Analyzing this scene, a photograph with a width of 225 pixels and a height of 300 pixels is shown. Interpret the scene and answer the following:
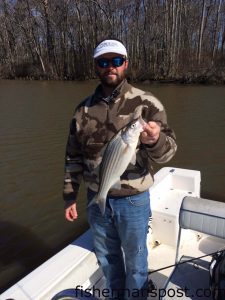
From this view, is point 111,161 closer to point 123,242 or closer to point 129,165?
point 129,165

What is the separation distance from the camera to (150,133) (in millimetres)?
2043

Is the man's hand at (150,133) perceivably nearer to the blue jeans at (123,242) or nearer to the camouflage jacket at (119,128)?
the camouflage jacket at (119,128)

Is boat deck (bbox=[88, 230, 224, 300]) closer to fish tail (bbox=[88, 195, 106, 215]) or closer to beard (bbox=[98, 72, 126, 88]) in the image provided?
fish tail (bbox=[88, 195, 106, 215])

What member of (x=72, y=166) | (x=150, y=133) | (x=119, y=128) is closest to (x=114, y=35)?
(x=72, y=166)

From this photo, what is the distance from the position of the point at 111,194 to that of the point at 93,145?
0.35 meters

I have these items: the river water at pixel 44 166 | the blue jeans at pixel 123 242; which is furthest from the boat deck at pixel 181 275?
the river water at pixel 44 166

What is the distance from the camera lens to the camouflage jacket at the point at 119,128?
2291mm

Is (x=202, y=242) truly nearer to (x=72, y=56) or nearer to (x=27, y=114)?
(x=27, y=114)

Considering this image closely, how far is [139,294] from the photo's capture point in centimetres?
269

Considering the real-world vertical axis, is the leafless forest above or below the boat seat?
above

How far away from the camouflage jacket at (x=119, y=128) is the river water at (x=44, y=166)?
293 cm

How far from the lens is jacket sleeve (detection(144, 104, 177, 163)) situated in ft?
7.18

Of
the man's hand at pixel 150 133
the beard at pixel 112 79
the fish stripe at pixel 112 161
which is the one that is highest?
the beard at pixel 112 79

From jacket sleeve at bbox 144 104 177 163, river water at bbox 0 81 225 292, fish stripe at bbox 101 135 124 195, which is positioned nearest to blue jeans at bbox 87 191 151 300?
fish stripe at bbox 101 135 124 195
